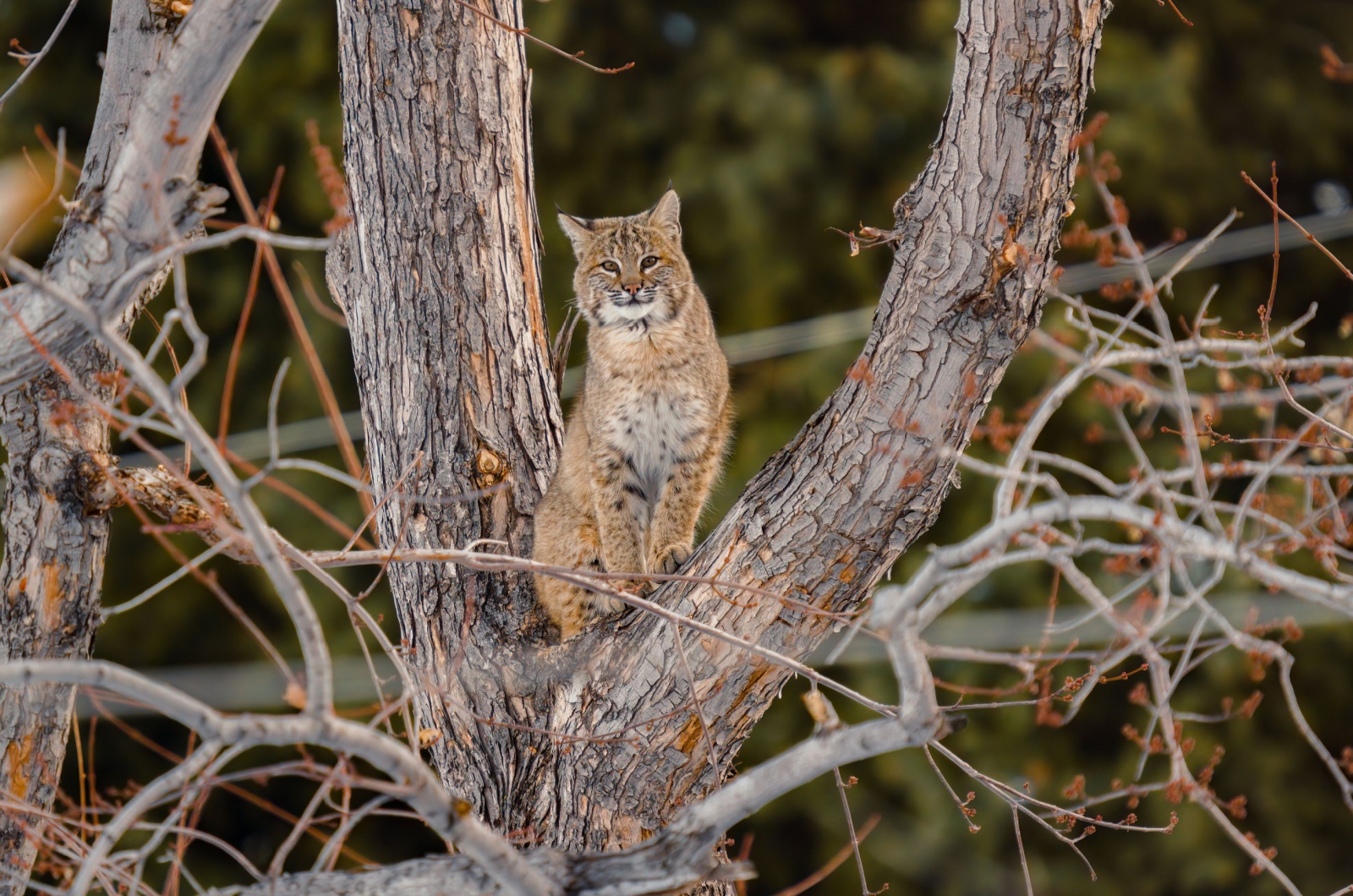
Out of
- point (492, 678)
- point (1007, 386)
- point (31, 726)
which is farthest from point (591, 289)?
point (1007, 386)

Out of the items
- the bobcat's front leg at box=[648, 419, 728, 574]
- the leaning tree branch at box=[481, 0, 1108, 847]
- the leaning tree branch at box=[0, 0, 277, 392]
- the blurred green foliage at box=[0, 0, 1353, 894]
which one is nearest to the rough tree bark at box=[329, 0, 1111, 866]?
the leaning tree branch at box=[481, 0, 1108, 847]

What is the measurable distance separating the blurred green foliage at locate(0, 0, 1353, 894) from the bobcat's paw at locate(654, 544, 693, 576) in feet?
8.77

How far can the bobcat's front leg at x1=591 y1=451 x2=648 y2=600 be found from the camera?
12.5 ft

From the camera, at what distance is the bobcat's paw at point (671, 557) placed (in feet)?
12.4

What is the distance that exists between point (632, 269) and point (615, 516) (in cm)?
91

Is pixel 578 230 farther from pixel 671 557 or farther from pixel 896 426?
pixel 896 426

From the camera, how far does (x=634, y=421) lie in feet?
13.0

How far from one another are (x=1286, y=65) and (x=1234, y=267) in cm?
144

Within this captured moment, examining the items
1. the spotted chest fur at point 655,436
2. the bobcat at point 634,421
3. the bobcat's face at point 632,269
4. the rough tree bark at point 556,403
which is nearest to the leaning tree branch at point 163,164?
the rough tree bark at point 556,403

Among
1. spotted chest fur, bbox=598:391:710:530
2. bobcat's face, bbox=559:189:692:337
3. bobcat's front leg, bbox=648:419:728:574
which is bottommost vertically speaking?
bobcat's front leg, bbox=648:419:728:574

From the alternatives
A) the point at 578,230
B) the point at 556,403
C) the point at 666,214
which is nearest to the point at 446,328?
the point at 556,403

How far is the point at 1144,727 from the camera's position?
6.84 metres

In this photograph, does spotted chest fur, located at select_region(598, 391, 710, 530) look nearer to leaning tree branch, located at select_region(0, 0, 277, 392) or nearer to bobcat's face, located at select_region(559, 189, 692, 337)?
bobcat's face, located at select_region(559, 189, 692, 337)

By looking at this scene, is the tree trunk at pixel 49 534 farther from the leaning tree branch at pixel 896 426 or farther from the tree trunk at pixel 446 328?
the leaning tree branch at pixel 896 426
